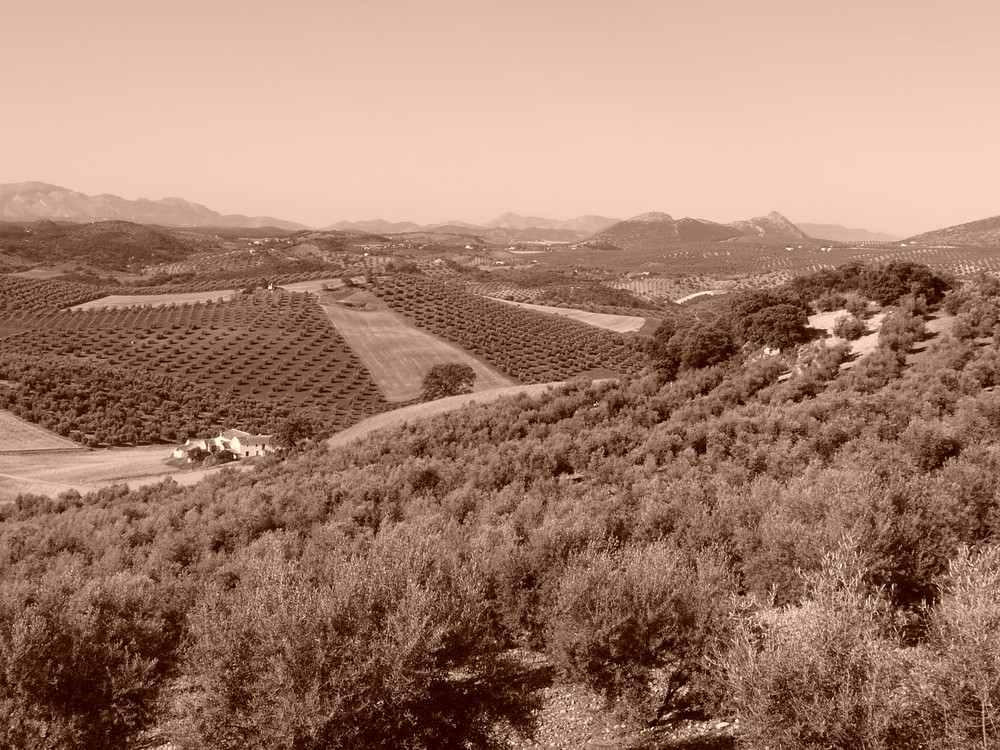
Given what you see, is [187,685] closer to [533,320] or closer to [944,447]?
[944,447]

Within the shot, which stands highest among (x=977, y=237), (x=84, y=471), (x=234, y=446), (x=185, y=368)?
(x=977, y=237)

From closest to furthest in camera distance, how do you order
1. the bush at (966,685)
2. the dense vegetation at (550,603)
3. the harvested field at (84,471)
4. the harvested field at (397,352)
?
the bush at (966,685), the dense vegetation at (550,603), the harvested field at (84,471), the harvested field at (397,352)

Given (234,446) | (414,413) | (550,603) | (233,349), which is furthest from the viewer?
(233,349)

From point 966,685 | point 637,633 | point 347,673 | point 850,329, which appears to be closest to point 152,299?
point 850,329

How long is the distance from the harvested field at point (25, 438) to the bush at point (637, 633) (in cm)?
4818

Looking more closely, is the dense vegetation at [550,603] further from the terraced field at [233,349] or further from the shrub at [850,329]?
the terraced field at [233,349]

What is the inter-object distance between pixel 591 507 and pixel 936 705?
10484 mm

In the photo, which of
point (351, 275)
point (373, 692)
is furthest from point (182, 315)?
point (373, 692)

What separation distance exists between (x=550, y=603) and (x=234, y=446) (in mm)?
38593

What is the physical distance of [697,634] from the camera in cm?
1032

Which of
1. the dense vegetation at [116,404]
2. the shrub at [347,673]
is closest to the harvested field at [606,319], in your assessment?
the dense vegetation at [116,404]

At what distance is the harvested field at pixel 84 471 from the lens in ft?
126

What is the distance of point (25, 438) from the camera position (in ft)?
156

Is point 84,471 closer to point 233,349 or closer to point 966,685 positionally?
point 233,349
